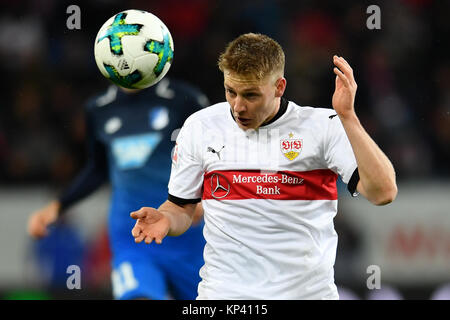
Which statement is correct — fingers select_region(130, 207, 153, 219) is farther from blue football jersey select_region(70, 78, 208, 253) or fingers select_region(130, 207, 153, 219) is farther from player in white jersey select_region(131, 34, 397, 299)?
blue football jersey select_region(70, 78, 208, 253)

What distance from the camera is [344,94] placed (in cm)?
345

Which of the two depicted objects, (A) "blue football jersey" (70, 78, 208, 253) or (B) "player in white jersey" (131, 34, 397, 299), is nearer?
(B) "player in white jersey" (131, 34, 397, 299)

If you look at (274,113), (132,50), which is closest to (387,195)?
(274,113)

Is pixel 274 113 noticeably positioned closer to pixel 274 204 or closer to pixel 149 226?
pixel 274 204

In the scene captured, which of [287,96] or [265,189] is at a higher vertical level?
[287,96]

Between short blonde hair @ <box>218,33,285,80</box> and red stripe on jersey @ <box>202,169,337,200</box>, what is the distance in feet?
1.58

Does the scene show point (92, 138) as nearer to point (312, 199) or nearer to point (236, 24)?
point (312, 199)

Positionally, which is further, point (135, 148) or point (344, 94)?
point (135, 148)

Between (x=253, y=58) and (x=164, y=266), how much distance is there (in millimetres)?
2143

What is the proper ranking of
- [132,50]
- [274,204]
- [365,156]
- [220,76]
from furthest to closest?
[220,76] < [132,50] < [274,204] < [365,156]

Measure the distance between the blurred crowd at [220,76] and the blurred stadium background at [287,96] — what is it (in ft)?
0.05

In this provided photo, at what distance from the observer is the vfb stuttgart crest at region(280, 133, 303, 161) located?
3.75 meters

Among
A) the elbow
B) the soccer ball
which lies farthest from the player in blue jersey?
the elbow

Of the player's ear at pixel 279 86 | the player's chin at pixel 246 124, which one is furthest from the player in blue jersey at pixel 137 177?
the player's ear at pixel 279 86
